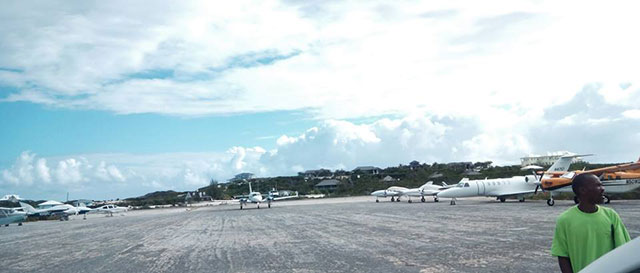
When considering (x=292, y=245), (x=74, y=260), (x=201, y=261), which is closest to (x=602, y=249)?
(x=201, y=261)

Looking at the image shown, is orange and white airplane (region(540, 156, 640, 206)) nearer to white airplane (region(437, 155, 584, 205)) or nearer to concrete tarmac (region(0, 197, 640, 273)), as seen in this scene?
white airplane (region(437, 155, 584, 205))

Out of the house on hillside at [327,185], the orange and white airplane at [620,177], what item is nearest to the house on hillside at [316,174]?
the house on hillside at [327,185]

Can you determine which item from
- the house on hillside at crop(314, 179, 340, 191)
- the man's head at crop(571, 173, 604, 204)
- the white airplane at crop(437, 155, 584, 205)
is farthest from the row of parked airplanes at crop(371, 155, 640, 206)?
the house on hillside at crop(314, 179, 340, 191)

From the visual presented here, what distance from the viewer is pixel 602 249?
467cm

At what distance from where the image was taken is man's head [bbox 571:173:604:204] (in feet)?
15.9

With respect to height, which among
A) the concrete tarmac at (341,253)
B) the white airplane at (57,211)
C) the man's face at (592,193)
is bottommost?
the concrete tarmac at (341,253)

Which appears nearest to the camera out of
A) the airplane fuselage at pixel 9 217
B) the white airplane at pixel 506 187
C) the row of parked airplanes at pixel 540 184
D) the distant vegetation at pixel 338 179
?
the row of parked airplanes at pixel 540 184

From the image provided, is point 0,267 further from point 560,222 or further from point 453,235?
point 560,222

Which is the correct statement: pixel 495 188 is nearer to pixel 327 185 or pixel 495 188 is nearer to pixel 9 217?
pixel 9 217

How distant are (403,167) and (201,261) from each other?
442 ft

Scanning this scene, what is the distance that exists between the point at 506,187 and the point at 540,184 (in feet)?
21.3

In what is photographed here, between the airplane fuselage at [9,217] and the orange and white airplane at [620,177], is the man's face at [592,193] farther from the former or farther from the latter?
the airplane fuselage at [9,217]

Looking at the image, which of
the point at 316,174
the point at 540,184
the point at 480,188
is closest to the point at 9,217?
the point at 480,188

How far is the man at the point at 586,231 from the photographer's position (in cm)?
468
